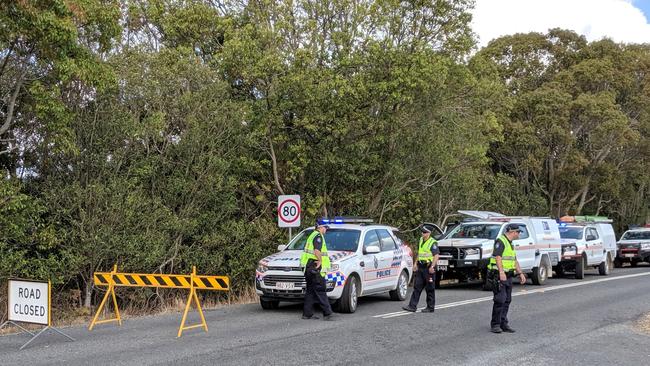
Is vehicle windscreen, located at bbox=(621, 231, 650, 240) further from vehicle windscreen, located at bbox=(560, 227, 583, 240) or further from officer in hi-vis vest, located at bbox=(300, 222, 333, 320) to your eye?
officer in hi-vis vest, located at bbox=(300, 222, 333, 320)

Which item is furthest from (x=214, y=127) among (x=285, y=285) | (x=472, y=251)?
(x=472, y=251)

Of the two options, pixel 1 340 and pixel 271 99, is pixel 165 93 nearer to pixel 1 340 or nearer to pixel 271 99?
pixel 271 99

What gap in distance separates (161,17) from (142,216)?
24.9ft

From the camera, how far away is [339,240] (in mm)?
13430

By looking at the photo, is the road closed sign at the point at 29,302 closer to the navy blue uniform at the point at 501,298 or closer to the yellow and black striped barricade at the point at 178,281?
the yellow and black striped barricade at the point at 178,281

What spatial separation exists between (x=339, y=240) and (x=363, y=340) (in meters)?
4.24

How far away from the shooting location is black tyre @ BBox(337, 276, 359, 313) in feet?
40.2

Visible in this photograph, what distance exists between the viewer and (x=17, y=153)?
13383 millimetres

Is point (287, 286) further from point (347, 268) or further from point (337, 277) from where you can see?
point (347, 268)

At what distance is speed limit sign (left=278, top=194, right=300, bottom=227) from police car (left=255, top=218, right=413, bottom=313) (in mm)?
1454

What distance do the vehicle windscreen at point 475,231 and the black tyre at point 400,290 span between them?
433cm

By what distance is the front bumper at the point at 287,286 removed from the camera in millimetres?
12047

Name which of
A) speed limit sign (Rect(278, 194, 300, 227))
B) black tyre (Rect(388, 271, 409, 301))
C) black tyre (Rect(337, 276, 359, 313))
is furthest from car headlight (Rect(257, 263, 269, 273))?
black tyre (Rect(388, 271, 409, 301))

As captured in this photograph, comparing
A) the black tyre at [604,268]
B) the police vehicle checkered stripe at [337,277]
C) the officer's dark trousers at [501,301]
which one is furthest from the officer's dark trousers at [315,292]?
the black tyre at [604,268]
